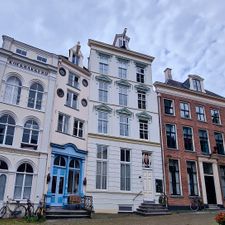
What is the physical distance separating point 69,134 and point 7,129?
15.5ft

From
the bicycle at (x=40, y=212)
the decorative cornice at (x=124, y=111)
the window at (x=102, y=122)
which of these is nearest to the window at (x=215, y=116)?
the decorative cornice at (x=124, y=111)

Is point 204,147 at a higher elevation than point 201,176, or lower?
higher

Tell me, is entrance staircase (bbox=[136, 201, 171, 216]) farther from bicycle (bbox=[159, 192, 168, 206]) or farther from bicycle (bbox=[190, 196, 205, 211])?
bicycle (bbox=[190, 196, 205, 211])

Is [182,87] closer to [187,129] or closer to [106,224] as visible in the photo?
[187,129]

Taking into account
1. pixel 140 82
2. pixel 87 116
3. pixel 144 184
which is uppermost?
pixel 140 82

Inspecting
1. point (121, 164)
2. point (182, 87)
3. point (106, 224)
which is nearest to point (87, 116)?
point (121, 164)

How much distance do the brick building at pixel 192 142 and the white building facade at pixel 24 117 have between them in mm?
11303

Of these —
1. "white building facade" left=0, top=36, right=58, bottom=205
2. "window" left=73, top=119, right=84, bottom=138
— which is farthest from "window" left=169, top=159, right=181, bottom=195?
"white building facade" left=0, top=36, right=58, bottom=205

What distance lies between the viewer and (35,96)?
17.9 m

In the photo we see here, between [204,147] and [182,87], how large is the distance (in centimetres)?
703

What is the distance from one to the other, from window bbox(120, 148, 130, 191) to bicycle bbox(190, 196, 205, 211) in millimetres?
6290

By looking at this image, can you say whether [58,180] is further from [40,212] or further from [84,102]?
[84,102]

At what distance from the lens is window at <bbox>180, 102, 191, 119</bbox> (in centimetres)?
2512

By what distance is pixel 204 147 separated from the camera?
24.6 m
